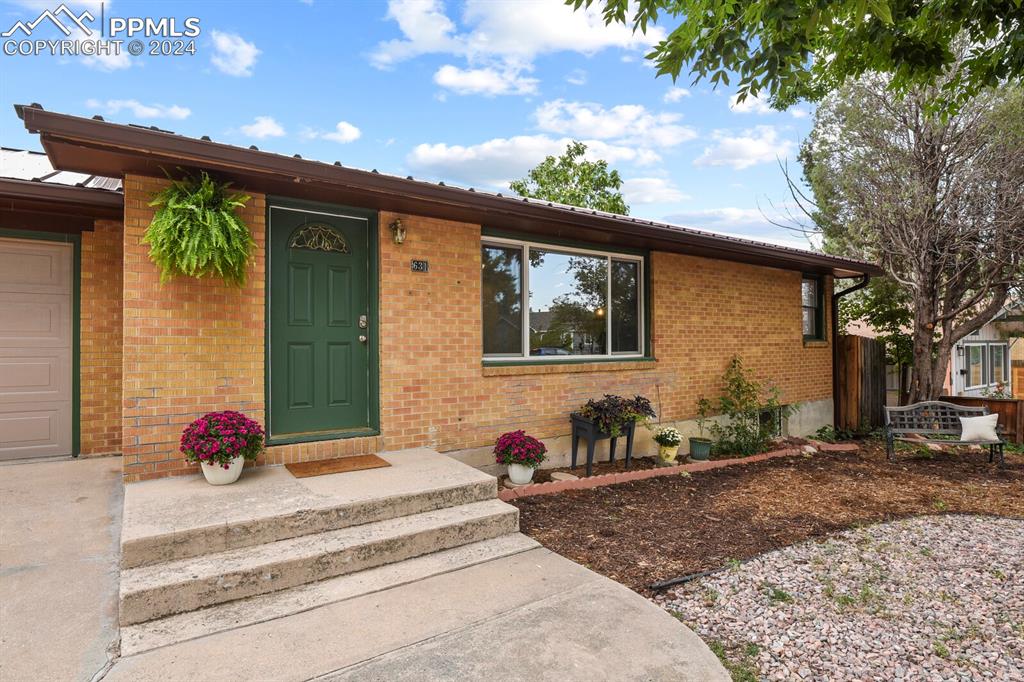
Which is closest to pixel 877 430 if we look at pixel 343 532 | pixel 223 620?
pixel 343 532

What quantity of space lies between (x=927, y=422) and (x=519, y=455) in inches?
259

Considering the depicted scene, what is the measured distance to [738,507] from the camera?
512cm

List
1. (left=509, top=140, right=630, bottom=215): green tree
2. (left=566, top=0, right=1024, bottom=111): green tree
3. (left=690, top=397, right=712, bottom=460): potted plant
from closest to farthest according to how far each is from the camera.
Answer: (left=566, top=0, right=1024, bottom=111): green tree, (left=690, top=397, right=712, bottom=460): potted plant, (left=509, top=140, right=630, bottom=215): green tree

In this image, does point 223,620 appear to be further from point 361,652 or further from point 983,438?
point 983,438

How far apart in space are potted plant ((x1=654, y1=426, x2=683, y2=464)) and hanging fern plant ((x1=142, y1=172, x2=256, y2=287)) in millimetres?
5089

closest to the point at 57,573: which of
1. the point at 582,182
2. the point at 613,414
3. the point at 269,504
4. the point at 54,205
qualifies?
the point at 269,504

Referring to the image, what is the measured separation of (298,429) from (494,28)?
290 inches

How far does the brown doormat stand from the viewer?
427 centimetres

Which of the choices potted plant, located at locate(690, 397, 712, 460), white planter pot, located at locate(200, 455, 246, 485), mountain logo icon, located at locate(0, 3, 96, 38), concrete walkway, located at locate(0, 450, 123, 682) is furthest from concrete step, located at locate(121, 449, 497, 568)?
mountain logo icon, located at locate(0, 3, 96, 38)

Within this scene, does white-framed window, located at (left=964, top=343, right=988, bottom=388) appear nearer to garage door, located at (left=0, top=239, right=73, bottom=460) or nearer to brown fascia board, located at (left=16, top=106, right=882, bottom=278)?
brown fascia board, located at (left=16, top=106, right=882, bottom=278)

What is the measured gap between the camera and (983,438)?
7035mm

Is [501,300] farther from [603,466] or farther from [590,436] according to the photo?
[603,466]

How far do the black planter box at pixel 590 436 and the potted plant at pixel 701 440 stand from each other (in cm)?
119

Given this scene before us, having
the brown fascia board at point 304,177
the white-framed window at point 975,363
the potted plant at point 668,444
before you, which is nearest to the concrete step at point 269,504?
the brown fascia board at point 304,177
